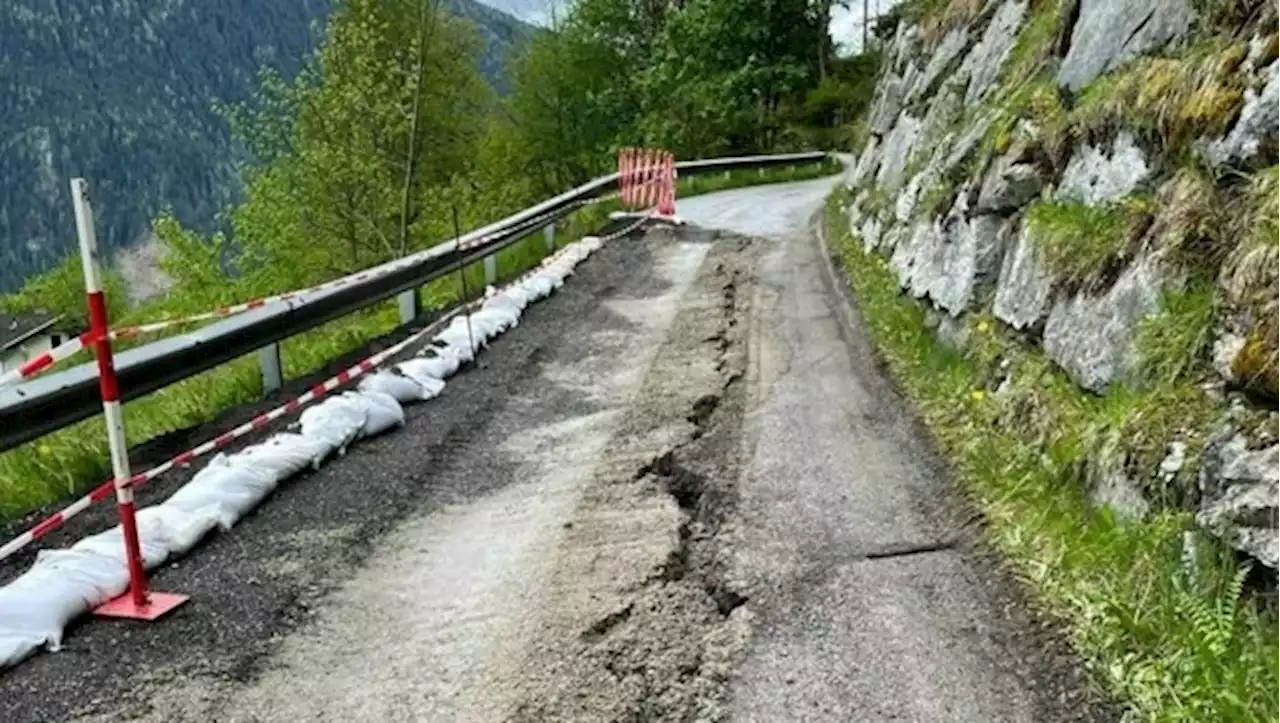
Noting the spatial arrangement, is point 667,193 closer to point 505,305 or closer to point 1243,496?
point 505,305

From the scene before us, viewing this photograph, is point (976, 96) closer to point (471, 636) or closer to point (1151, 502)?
point (1151, 502)

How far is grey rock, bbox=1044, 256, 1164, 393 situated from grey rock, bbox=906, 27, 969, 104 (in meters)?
8.59

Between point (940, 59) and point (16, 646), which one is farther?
point (940, 59)

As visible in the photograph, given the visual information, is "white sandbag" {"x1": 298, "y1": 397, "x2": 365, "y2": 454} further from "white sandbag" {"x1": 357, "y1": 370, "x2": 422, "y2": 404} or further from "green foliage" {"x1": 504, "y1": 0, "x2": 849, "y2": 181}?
"green foliage" {"x1": 504, "y1": 0, "x2": 849, "y2": 181}

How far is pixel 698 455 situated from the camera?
545 cm

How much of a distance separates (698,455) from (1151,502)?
2279mm

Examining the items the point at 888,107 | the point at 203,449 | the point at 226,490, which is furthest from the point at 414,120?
the point at 226,490

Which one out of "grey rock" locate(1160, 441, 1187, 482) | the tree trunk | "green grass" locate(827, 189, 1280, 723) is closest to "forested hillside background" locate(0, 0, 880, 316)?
the tree trunk

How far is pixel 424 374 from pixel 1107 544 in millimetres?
4641

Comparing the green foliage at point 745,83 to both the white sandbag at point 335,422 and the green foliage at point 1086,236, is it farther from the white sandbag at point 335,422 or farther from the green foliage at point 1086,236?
the white sandbag at point 335,422

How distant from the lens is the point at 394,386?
6.63 meters

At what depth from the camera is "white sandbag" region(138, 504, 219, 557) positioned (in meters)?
4.37

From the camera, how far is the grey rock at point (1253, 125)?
4387mm

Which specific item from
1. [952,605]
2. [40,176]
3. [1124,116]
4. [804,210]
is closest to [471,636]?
[952,605]
